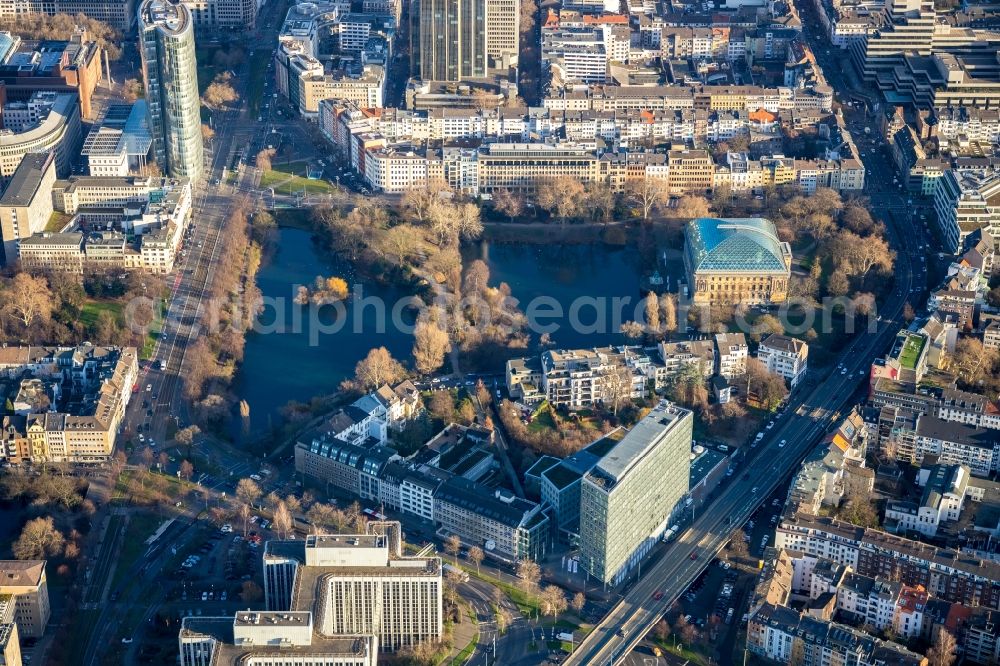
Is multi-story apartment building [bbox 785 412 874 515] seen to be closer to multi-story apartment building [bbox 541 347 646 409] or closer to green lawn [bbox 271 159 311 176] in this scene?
multi-story apartment building [bbox 541 347 646 409]

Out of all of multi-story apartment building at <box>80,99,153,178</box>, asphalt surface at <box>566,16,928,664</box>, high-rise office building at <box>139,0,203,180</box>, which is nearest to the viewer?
asphalt surface at <box>566,16,928,664</box>

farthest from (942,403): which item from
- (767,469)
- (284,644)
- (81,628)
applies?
(81,628)

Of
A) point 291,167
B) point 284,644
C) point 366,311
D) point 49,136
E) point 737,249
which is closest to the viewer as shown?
point 284,644

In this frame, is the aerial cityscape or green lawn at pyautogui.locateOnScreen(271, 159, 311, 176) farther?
green lawn at pyautogui.locateOnScreen(271, 159, 311, 176)

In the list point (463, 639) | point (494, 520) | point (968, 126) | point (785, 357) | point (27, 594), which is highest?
point (968, 126)

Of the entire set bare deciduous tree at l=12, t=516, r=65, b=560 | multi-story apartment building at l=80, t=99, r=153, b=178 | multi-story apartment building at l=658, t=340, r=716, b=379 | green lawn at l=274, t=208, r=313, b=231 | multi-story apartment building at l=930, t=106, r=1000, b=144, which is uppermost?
multi-story apartment building at l=930, t=106, r=1000, b=144

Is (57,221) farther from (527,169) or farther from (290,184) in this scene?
(527,169)

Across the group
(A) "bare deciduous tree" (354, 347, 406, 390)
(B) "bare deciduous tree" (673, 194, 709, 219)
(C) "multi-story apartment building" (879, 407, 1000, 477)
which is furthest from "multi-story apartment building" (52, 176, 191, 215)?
(C) "multi-story apartment building" (879, 407, 1000, 477)
